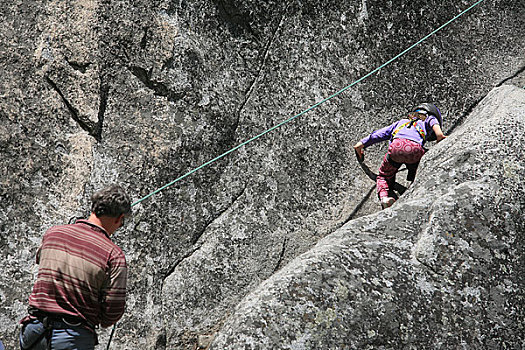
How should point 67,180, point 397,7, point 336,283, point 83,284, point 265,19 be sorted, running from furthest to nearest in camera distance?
point 397,7 → point 265,19 → point 67,180 → point 336,283 → point 83,284

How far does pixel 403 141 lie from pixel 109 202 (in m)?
3.01

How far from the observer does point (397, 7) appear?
18.0 feet

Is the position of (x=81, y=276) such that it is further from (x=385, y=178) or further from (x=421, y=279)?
(x=385, y=178)

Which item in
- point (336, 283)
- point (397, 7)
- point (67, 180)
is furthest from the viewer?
point (397, 7)

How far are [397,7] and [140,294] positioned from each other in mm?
3859

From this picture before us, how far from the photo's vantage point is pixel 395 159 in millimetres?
5051

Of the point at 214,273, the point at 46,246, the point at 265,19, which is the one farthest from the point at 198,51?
the point at 46,246

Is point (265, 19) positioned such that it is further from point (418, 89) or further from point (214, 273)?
point (214, 273)

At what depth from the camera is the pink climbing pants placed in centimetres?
495

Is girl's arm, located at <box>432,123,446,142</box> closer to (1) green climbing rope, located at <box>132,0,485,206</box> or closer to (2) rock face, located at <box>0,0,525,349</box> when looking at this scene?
(2) rock face, located at <box>0,0,525,349</box>

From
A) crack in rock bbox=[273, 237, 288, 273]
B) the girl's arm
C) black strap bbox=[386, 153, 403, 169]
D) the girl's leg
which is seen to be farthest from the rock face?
the girl's arm

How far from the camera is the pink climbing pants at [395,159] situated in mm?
4949

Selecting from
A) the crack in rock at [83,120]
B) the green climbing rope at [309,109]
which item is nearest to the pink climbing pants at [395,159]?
the green climbing rope at [309,109]

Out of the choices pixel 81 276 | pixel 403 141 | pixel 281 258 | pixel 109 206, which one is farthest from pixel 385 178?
pixel 81 276
